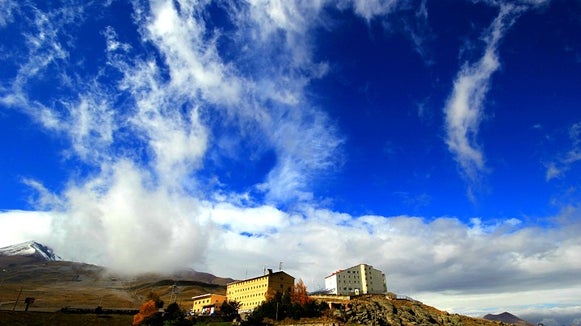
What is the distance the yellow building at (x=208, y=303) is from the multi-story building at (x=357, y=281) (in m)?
40.8

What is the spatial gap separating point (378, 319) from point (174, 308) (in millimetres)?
52063

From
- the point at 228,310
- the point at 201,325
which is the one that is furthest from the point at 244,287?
the point at 201,325

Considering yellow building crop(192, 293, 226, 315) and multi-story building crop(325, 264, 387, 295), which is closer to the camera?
yellow building crop(192, 293, 226, 315)

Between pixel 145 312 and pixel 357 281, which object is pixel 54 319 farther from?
pixel 357 281

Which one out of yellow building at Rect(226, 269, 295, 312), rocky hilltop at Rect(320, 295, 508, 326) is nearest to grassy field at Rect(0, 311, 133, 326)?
yellow building at Rect(226, 269, 295, 312)

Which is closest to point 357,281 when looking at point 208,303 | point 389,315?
point 389,315

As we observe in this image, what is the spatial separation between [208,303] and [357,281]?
179 feet

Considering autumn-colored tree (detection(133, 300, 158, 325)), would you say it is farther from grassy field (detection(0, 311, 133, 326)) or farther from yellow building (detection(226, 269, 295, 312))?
yellow building (detection(226, 269, 295, 312))

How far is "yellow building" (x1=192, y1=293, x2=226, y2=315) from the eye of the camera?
126 meters

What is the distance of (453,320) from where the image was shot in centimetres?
9756

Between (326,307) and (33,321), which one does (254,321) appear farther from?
(33,321)

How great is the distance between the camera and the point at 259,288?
119125 millimetres

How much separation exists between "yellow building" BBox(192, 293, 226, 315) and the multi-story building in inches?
1605

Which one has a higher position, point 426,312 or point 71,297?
point 71,297
